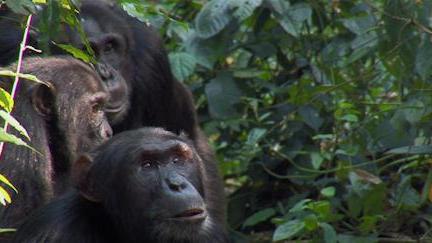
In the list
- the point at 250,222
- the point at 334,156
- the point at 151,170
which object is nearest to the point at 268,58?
the point at 334,156

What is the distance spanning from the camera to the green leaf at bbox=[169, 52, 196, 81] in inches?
361

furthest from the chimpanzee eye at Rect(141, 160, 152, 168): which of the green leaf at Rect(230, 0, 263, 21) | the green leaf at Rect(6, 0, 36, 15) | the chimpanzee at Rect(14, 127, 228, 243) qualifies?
the green leaf at Rect(230, 0, 263, 21)

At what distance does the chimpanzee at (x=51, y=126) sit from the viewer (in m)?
7.06

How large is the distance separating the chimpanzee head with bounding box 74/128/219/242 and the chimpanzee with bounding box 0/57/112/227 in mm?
356

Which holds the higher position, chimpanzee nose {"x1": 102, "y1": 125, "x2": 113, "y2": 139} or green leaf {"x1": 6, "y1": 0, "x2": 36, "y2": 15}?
green leaf {"x1": 6, "y1": 0, "x2": 36, "y2": 15}

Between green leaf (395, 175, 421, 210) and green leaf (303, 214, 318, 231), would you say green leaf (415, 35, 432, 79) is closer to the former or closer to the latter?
green leaf (395, 175, 421, 210)

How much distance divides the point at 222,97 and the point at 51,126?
7.04 feet

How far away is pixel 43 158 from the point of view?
714cm

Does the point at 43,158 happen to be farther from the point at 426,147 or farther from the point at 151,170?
the point at 426,147

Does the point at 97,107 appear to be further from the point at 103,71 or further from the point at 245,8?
the point at 245,8

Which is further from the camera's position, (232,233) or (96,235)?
(232,233)

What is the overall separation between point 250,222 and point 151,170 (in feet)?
6.73

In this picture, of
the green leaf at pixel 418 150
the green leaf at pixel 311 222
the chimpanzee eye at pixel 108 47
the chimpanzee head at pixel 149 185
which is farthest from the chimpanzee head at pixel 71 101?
the green leaf at pixel 418 150

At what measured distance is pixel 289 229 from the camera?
7.66m
